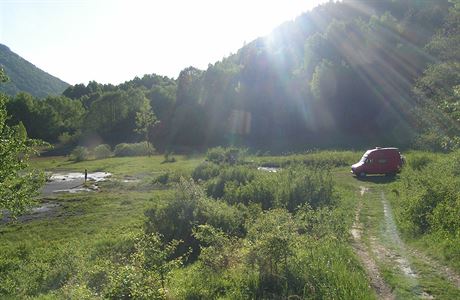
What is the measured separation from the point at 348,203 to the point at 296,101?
55661 millimetres

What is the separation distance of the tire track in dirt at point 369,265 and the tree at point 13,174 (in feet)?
45.9

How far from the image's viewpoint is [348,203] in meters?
20.6

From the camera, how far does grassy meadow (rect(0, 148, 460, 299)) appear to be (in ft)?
34.6

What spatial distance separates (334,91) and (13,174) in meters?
58.7

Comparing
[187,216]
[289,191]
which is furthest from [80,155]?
[187,216]

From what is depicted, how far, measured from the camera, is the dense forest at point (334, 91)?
50312 mm

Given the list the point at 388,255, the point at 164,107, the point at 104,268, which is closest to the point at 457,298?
the point at 388,255

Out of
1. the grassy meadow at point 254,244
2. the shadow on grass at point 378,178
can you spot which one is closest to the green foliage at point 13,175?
the grassy meadow at point 254,244

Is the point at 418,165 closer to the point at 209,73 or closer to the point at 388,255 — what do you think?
the point at 388,255

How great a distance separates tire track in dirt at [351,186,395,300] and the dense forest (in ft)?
77.3

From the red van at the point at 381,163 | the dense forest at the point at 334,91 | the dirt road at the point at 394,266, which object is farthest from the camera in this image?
the dense forest at the point at 334,91

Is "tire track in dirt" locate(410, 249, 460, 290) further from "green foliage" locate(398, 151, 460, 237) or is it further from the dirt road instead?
"green foliage" locate(398, 151, 460, 237)

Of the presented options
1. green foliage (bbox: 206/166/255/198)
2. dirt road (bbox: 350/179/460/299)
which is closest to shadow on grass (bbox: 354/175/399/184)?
green foliage (bbox: 206/166/255/198)

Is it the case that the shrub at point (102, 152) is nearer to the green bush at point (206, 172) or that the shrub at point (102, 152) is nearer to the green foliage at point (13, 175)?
the green bush at point (206, 172)
